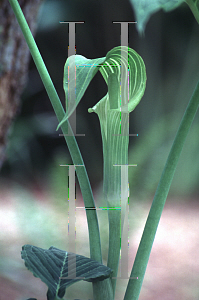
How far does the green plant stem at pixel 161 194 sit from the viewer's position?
61 centimetres

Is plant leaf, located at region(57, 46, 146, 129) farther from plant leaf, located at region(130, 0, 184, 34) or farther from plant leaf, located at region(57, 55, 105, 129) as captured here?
plant leaf, located at region(130, 0, 184, 34)

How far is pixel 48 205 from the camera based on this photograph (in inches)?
33.7

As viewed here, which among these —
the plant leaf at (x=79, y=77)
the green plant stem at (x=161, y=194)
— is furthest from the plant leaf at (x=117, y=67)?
the green plant stem at (x=161, y=194)

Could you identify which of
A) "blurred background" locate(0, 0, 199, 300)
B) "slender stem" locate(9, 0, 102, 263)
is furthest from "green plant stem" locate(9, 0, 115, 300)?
"blurred background" locate(0, 0, 199, 300)

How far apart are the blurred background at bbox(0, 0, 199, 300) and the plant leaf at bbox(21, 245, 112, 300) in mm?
201

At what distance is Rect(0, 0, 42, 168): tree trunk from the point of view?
86 cm

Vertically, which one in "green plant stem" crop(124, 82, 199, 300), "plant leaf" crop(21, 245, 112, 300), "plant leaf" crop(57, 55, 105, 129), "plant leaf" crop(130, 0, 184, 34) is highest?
"plant leaf" crop(130, 0, 184, 34)

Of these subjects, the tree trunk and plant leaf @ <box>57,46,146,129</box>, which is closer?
plant leaf @ <box>57,46,146,129</box>

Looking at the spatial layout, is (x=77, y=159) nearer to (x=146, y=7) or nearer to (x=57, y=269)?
(x=57, y=269)

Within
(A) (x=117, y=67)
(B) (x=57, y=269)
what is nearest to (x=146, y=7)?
(A) (x=117, y=67)

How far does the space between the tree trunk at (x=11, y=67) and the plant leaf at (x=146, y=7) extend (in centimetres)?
28

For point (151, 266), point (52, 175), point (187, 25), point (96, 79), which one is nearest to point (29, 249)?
point (52, 175)

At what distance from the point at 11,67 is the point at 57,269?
0.57 meters

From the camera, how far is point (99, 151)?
85cm
